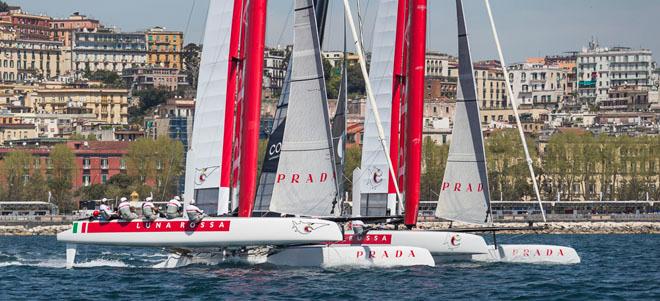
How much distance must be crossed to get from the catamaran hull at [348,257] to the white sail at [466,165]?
2.66m

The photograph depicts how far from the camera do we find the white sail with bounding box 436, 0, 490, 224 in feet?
120

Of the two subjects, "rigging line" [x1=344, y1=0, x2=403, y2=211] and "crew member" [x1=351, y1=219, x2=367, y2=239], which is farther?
"crew member" [x1=351, y1=219, x2=367, y2=239]

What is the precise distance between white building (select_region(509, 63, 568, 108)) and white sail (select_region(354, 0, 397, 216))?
479 ft

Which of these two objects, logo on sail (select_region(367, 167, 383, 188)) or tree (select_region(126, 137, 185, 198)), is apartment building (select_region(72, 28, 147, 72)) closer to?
tree (select_region(126, 137, 185, 198))

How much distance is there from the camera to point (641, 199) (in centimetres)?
10600

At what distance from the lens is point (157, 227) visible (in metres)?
33.5

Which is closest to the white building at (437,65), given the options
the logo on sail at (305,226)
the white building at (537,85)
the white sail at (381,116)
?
the white building at (537,85)

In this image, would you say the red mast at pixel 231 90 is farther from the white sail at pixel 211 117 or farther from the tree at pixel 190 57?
the tree at pixel 190 57

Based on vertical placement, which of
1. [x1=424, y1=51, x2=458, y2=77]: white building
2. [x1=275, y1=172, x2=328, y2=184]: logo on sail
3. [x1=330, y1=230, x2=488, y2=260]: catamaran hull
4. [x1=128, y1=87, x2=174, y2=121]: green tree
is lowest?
[x1=330, y1=230, x2=488, y2=260]: catamaran hull

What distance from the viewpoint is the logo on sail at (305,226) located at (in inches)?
1288

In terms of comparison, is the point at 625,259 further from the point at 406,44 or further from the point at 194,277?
the point at 194,277

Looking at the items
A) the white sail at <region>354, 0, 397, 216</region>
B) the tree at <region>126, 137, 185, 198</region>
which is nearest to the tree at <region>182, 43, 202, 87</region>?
the tree at <region>126, 137, 185, 198</region>

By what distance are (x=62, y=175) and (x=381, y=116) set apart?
7031 centimetres

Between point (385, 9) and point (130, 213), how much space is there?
8.33 meters
